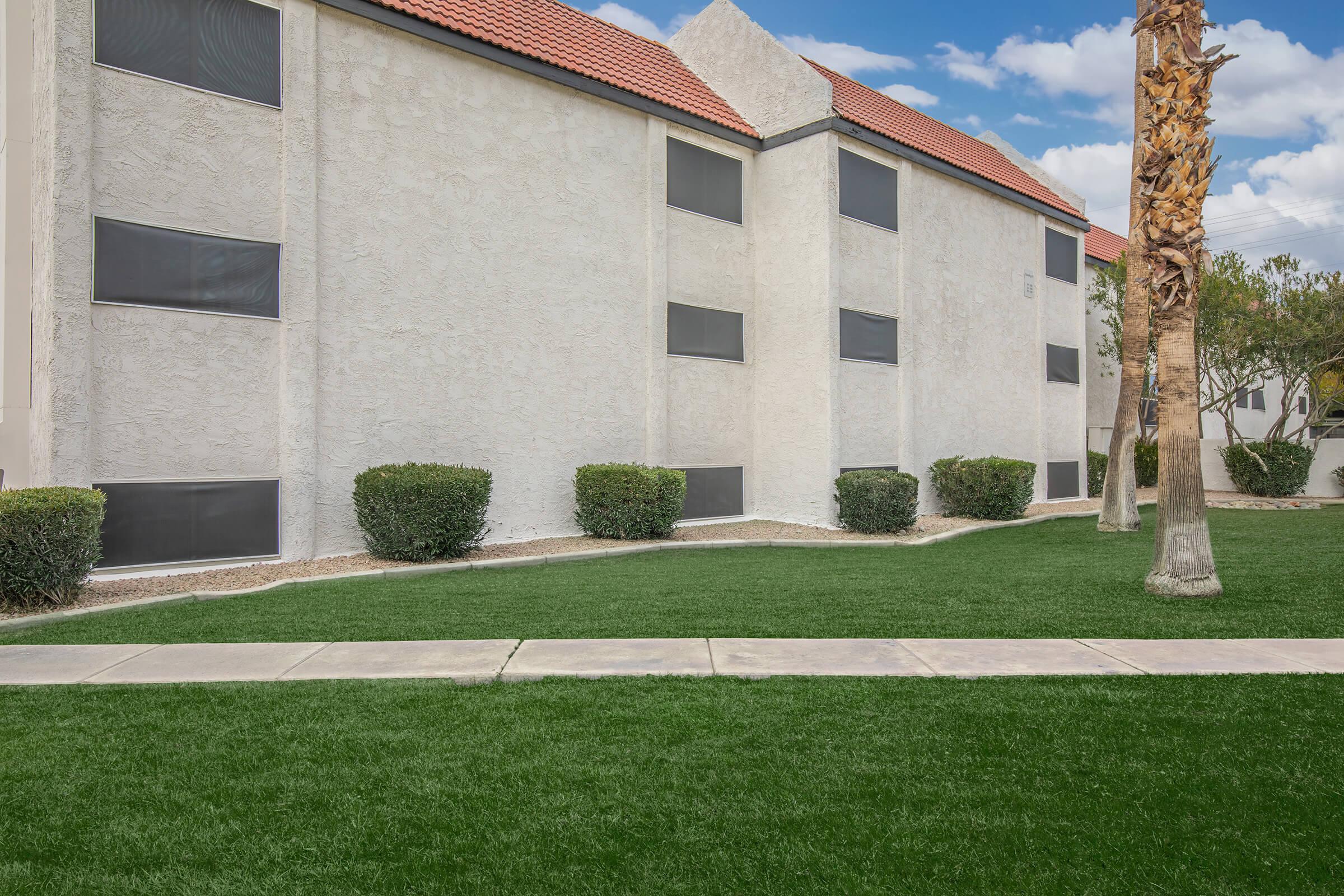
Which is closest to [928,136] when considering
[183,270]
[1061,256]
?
[1061,256]

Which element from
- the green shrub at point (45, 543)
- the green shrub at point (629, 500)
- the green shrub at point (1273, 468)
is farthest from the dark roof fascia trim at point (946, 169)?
the green shrub at point (45, 543)

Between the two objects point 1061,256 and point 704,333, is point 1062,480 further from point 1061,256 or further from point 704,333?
point 704,333

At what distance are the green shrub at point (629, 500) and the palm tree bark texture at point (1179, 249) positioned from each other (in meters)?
7.14

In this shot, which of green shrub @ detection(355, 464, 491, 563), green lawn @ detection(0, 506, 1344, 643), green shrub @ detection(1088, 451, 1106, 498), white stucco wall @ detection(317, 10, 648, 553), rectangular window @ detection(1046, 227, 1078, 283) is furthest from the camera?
green shrub @ detection(1088, 451, 1106, 498)

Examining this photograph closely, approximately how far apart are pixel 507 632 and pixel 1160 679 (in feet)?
15.8

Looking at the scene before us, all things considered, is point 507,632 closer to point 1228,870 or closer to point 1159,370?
point 1228,870

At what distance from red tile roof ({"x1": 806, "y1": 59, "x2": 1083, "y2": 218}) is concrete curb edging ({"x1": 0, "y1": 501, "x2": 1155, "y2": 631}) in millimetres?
8310

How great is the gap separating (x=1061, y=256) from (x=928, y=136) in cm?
574

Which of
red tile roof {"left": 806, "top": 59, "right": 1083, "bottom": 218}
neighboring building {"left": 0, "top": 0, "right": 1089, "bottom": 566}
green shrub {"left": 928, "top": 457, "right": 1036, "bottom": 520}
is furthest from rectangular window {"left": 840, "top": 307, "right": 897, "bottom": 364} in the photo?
red tile roof {"left": 806, "top": 59, "right": 1083, "bottom": 218}

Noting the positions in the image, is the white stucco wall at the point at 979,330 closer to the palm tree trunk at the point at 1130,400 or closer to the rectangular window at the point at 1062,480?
the rectangular window at the point at 1062,480

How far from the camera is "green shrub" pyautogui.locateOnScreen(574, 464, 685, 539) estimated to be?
13.6 metres

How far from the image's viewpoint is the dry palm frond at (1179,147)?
337 inches

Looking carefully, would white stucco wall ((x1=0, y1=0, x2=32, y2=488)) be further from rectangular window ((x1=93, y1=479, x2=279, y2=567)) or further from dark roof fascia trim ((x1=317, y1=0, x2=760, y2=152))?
dark roof fascia trim ((x1=317, y1=0, x2=760, y2=152))

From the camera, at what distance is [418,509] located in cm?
1123
